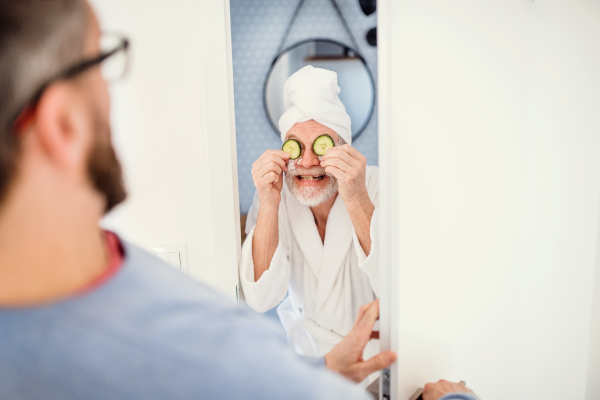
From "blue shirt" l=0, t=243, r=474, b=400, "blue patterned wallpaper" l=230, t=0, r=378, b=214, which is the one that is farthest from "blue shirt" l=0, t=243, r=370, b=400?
"blue patterned wallpaper" l=230, t=0, r=378, b=214

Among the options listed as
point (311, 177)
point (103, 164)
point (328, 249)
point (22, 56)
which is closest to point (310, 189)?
point (311, 177)

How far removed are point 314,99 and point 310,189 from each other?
0.76 feet

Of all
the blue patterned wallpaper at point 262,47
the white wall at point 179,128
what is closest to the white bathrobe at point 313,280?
the white wall at point 179,128

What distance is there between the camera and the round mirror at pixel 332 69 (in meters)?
1.25

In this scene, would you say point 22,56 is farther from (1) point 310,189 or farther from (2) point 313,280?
(2) point 313,280

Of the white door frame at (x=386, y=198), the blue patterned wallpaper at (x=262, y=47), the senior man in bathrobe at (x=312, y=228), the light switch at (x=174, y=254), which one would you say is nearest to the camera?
the white door frame at (x=386, y=198)

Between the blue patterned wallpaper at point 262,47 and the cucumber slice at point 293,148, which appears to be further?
the blue patterned wallpaper at point 262,47

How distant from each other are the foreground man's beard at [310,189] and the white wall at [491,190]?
0.31 meters

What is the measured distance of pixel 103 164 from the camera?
1.43 ft

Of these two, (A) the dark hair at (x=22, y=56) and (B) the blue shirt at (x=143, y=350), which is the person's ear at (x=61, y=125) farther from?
(B) the blue shirt at (x=143, y=350)

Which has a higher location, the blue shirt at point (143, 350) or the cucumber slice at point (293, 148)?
the cucumber slice at point (293, 148)

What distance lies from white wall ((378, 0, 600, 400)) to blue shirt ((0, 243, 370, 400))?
326mm

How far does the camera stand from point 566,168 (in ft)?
2.41

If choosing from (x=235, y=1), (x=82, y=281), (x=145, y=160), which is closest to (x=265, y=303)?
(x=145, y=160)
